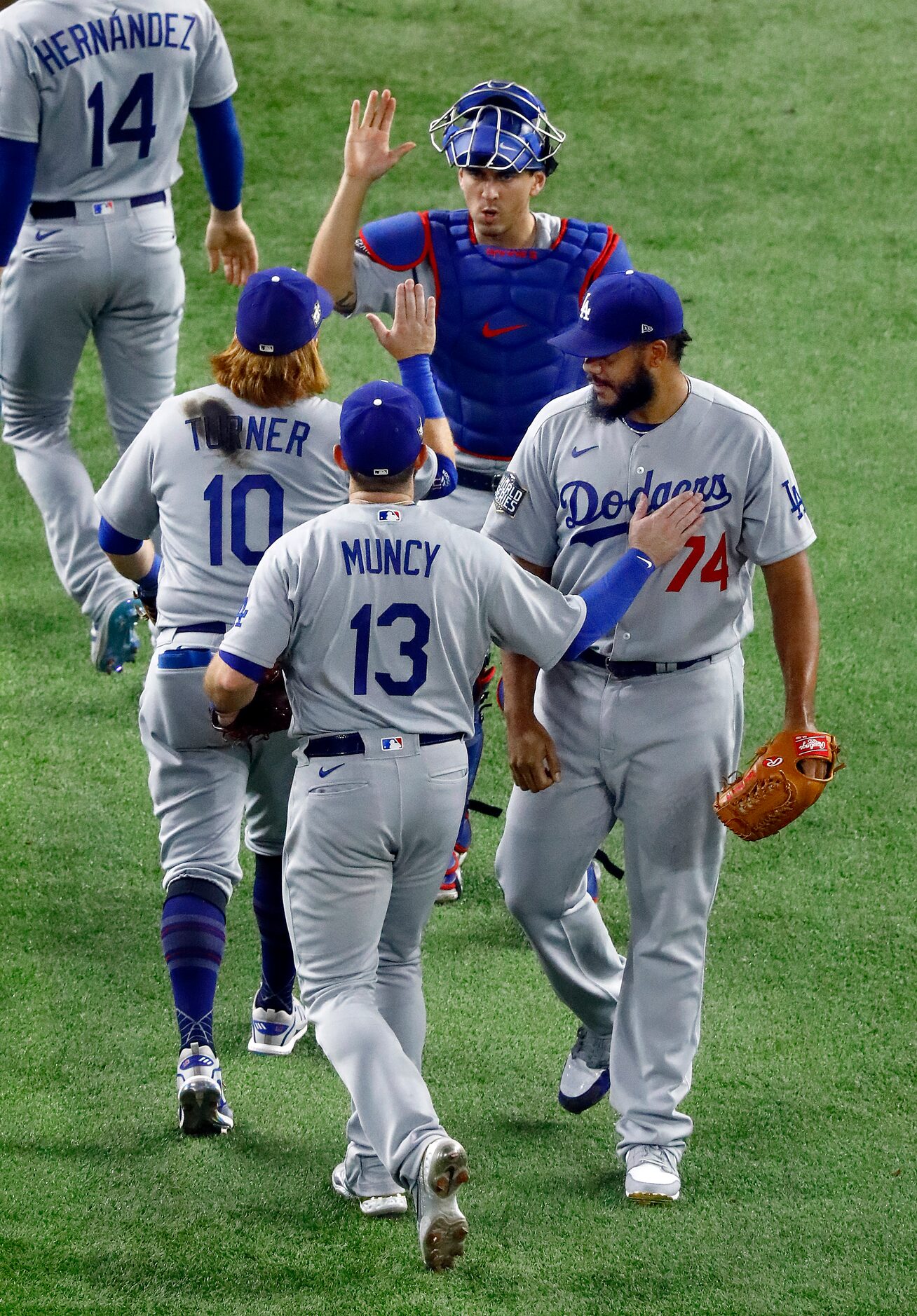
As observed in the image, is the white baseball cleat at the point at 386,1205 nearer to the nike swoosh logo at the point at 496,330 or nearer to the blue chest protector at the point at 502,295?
the blue chest protector at the point at 502,295

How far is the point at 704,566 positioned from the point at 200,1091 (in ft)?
5.28

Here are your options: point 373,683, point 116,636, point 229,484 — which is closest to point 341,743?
point 373,683

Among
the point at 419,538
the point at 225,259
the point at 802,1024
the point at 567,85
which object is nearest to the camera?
the point at 419,538

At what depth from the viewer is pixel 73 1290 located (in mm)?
3326

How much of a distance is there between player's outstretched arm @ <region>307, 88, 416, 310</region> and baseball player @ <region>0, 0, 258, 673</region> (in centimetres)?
86

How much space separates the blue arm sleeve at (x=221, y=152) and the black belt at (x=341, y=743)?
9.95 ft

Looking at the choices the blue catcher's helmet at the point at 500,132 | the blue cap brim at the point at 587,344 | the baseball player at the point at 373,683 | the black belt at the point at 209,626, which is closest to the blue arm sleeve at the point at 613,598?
the baseball player at the point at 373,683

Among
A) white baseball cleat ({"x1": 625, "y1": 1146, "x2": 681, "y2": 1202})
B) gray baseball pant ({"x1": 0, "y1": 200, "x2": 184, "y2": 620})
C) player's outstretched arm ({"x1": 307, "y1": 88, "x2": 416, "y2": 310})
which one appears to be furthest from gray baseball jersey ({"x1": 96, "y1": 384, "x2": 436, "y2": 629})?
gray baseball pant ({"x1": 0, "y1": 200, "x2": 184, "y2": 620})

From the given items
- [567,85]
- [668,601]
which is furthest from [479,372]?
[567,85]

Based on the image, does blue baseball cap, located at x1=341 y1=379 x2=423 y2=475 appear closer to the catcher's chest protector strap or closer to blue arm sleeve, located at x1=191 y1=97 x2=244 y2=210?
the catcher's chest protector strap

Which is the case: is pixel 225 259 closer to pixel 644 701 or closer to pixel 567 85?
pixel 644 701

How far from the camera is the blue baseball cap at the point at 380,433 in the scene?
10.7 feet

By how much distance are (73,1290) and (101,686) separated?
3103 mm

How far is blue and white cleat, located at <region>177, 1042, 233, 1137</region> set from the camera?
3797 mm
